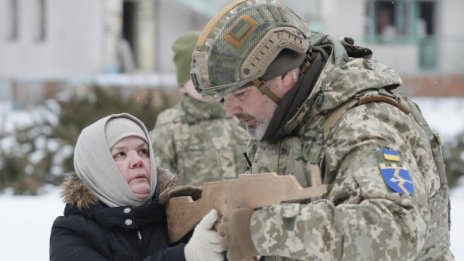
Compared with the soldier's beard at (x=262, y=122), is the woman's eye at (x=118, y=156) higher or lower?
lower

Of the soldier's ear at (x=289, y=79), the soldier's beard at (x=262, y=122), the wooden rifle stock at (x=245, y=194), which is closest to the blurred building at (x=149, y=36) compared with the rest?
the wooden rifle stock at (x=245, y=194)

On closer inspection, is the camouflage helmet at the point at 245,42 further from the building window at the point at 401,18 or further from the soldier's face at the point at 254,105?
the building window at the point at 401,18

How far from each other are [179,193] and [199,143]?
93.4 inches

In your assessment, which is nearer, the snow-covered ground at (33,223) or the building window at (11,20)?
the snow-covered ground at (33,223)

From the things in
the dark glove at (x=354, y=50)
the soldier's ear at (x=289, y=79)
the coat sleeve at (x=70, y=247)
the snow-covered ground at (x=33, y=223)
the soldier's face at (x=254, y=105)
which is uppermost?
the dark glove at (x=354, y=50)

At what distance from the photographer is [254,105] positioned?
2.76 meters

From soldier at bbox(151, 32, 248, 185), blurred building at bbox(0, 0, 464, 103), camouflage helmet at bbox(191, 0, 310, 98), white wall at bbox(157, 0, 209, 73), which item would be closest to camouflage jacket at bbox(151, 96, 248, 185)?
soldier at bbox(151, 32, 248, 185)

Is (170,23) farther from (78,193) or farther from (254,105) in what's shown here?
(254,105)

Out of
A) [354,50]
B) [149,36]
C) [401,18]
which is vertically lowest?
[354,50]

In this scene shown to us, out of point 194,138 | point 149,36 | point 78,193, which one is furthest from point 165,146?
point 149,36

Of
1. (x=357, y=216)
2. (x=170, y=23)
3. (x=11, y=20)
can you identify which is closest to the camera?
(x=357, y=216)

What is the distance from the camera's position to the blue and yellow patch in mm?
2420

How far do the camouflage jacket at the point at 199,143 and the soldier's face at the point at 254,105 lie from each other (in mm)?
2604

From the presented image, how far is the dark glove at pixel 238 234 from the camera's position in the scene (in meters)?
2.51
